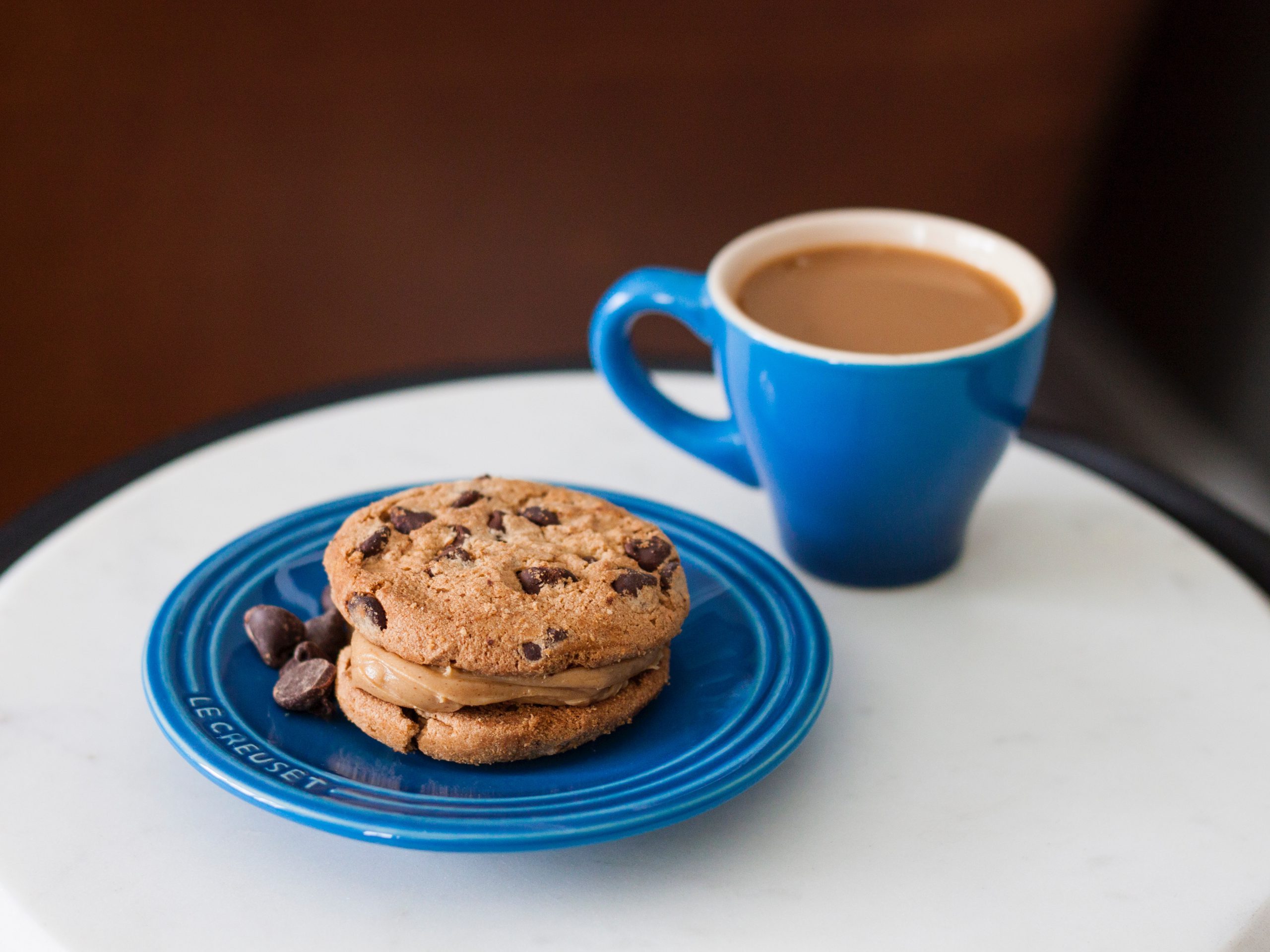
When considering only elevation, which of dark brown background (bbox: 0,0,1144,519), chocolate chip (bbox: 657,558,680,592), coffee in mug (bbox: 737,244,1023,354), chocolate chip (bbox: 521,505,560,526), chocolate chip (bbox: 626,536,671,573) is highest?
coffee in mug (bbox: 737,244,1023,354)

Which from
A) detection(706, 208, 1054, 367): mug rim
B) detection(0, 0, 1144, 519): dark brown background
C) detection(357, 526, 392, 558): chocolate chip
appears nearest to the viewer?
detection(357, 526, 392, 558): chocolate chip

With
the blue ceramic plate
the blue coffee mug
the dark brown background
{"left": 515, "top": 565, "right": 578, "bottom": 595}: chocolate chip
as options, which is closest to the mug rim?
the blue coffee mug

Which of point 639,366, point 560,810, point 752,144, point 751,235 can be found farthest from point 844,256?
point 752,144

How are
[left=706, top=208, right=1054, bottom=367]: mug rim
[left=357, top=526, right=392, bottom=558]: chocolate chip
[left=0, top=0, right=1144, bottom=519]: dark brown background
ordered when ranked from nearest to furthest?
[left=357, top=526, right=392, bottom=558]: chocolate chip → [left=706, top=208, right=1054, bottom=367]: mug rim → [left=0, top=0, right=1144, bottom=519]: dark brown background

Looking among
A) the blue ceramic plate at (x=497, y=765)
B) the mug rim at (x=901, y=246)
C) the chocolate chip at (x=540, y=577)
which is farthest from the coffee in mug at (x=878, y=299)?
the chocolate chip at (x=540, y=577)

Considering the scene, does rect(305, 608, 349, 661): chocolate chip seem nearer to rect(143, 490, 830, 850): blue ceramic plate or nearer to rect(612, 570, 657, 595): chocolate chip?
rect(143, 490, 830, 850): blue ceramic plate

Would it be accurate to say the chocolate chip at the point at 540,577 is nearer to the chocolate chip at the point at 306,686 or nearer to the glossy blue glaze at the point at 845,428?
the chocolate chip at the point at 306,686

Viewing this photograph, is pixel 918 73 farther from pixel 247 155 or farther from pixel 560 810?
pixel 560 810
